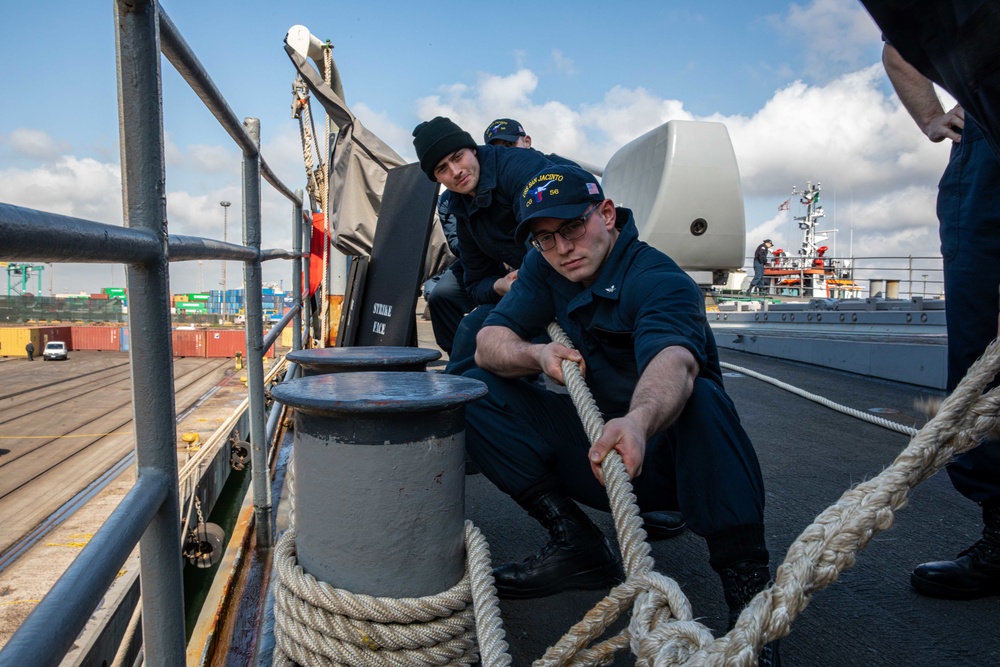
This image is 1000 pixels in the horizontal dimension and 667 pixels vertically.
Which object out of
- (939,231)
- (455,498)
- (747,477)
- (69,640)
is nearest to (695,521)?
(747,477)

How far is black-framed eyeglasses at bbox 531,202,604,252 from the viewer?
181 centimetres

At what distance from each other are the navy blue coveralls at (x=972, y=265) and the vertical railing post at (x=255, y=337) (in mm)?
1975

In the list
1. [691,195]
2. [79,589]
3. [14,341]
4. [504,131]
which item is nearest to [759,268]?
[691,195]

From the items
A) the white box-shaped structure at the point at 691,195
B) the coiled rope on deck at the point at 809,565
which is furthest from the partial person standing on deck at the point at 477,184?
the white box-shaped structure at the point at 691,195

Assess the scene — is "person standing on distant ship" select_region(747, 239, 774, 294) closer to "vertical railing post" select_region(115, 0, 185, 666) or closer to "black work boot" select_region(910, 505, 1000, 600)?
"black work boot" select_region(910, 505, 1000, 600)

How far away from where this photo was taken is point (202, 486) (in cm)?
864

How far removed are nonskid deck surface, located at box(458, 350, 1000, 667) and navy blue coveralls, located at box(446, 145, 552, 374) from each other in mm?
628

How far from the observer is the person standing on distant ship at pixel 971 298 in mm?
1598

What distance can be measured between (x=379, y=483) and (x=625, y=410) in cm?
96

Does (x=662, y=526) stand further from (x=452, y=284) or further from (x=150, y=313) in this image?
(x=452, y=284)

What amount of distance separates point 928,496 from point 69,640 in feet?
8.55

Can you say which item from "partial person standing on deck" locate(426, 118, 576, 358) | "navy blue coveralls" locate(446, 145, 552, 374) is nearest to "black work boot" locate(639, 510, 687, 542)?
"navy blue coveralls" locate(446, 145, 552, 374)

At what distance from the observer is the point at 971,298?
5.39 ft

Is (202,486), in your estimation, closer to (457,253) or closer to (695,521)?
(457,253)
